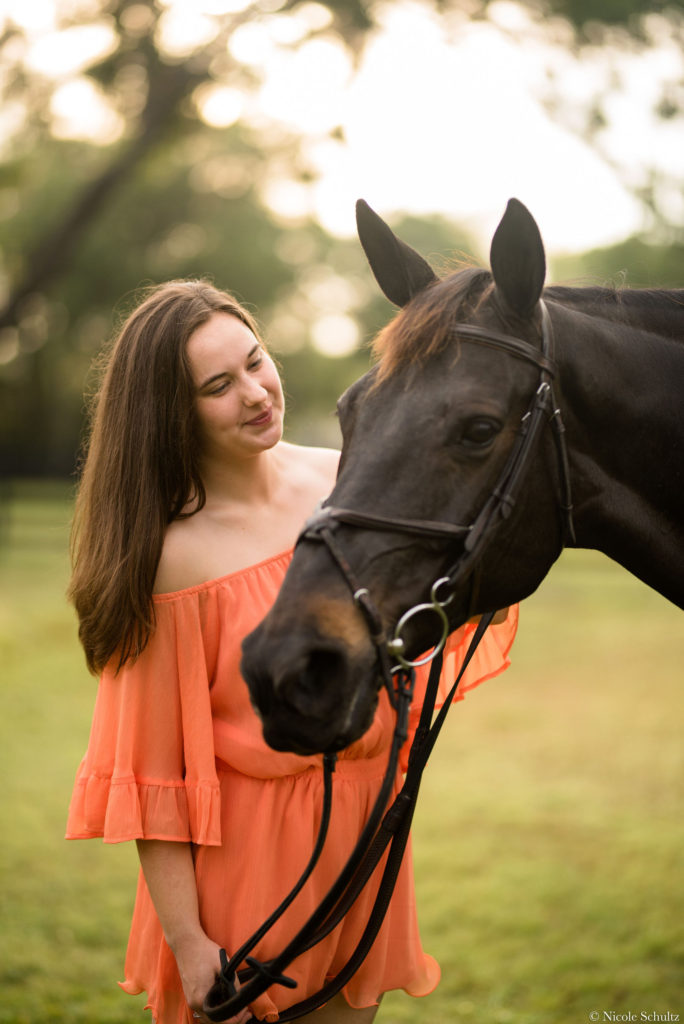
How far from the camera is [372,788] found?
7.18 feet

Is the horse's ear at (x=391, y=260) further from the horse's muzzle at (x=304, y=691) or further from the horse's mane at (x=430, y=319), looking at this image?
the horse's muzzle at (x=304, y=691)

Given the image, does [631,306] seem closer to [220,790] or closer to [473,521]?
[473,521]

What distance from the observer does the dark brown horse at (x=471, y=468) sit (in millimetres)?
1554

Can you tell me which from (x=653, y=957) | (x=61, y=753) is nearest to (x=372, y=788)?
(x=653, y=957)

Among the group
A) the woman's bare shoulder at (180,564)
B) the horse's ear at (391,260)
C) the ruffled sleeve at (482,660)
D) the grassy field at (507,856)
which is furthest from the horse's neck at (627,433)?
the grassy field at (507,856)

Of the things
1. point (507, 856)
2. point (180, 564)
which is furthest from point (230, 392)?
point (507, 856)

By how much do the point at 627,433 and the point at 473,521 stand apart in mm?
482

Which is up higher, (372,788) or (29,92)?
(29,92)

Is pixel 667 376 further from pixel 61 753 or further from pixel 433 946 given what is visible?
pixel 61 753

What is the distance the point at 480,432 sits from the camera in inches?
66.8

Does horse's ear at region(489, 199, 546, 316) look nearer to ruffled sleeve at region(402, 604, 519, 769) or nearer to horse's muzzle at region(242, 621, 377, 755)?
horse's muzzle at region(242, 621, 377, 755)

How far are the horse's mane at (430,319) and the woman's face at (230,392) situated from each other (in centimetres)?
40

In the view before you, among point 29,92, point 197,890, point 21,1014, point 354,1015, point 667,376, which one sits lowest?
point 21,1014

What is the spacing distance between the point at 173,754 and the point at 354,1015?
83cm
